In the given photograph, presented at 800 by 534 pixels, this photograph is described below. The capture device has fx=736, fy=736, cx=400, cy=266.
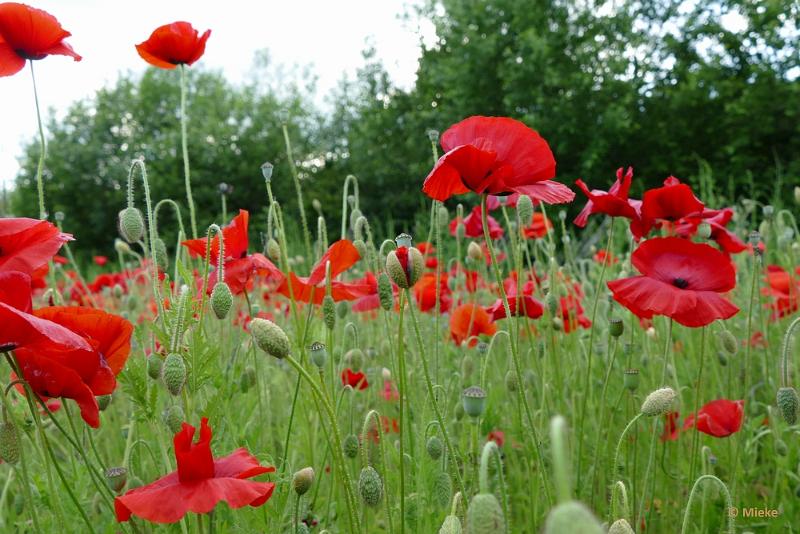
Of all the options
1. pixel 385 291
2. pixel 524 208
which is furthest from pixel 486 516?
pixel 524 208

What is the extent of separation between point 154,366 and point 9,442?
247mm

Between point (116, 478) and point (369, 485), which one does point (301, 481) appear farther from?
point (116, 478)

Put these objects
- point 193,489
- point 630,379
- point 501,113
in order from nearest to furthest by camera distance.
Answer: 1. point 193,489
2. point 630,379
3. point 501,113

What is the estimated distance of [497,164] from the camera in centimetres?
97

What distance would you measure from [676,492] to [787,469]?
276 mm

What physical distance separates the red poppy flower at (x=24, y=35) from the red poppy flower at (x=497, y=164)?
0.69m

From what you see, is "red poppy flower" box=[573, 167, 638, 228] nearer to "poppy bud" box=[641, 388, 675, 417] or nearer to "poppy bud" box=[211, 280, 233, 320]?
"poppy bud" box=[641, 388, 675, 417]

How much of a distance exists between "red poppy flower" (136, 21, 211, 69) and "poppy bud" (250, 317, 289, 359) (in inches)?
29.8

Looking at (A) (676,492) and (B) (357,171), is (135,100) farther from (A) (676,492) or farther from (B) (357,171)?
(A) (676,492)

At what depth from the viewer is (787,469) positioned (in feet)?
5.00

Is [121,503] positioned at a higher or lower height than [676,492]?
higher

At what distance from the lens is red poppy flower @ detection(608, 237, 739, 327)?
3.61 feet

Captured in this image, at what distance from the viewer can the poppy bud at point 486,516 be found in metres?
0.53

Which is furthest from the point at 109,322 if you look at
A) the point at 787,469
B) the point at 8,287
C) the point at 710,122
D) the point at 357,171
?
the point at 357,171
